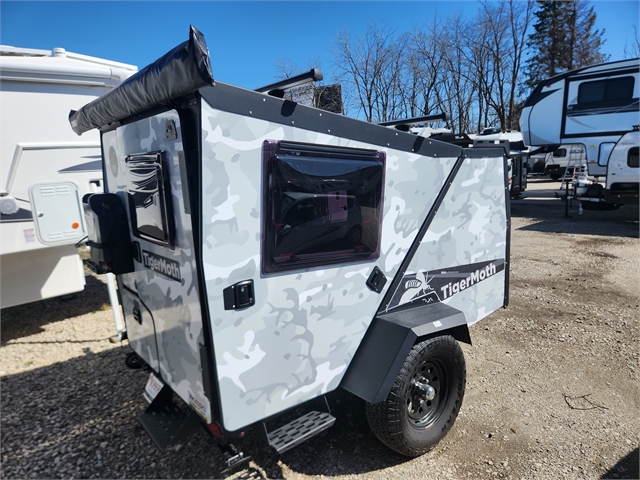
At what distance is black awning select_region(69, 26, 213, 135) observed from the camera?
1.63m

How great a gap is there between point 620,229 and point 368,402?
10.7 meters

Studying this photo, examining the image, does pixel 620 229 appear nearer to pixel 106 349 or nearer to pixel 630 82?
pixel 630 82

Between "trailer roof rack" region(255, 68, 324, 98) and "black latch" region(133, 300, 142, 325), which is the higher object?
"trailer roof rack" region(255, 68, 324, 98)

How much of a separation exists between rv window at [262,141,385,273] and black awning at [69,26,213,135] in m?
0.51

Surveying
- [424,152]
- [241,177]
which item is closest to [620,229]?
[424,152]

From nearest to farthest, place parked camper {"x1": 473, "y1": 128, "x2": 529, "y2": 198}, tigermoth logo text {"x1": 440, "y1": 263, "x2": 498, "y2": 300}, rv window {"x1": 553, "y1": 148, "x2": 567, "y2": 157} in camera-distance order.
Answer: tigermoth logo text {"x1": 440, "y1": 263, "x2": 498, "y2": 300}
parked camper {"x1": 473, "y1": 128, "x2": 529, "y2": 198}
rv window {"x1": 553, "y1": 148, "x2": 567, "y2": 157}

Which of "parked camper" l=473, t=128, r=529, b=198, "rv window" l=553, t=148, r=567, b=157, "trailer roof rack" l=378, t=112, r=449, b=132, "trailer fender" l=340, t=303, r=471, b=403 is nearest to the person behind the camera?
"trailer fender" l=340, t=303, r=471, b=403

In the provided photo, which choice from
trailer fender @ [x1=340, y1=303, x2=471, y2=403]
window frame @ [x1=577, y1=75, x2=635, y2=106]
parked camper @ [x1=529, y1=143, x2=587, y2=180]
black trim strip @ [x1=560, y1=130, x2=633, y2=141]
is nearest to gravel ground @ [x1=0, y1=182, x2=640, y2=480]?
trailer fender @ [x1=340, y1=303, x2=471, y2=403]

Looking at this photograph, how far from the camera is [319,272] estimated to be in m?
2.40

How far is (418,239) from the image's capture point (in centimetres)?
295

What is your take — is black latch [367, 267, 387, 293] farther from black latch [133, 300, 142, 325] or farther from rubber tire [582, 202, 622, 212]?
rubber tire [582, 202, 622, 212]

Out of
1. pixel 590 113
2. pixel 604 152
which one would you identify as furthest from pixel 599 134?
pixel 604 152

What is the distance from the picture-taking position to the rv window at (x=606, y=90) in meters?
12.6

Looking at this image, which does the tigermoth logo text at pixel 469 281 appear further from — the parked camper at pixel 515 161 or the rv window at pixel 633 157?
the parked camper at pixel 515 161
